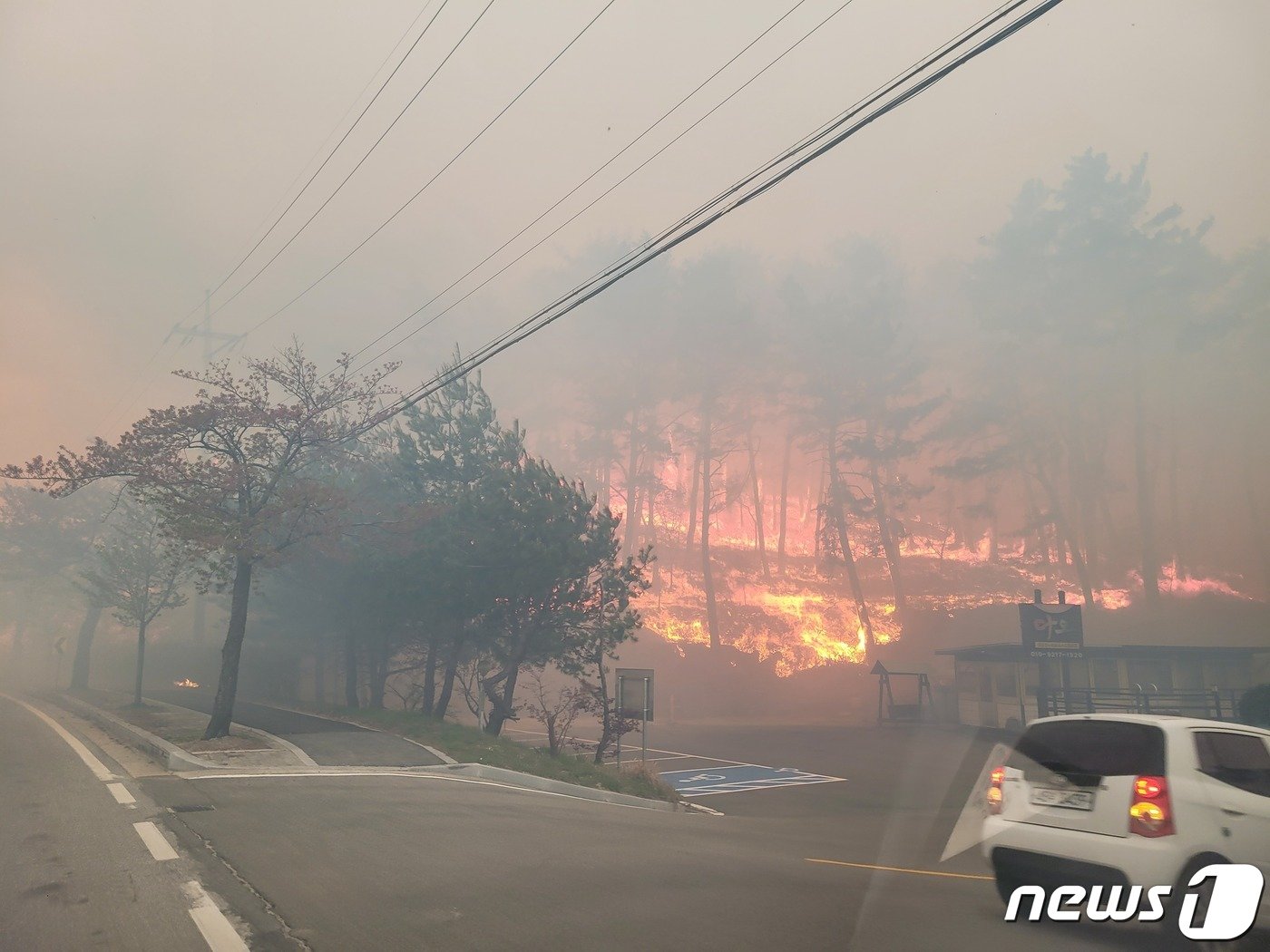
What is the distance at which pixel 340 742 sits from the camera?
1869cm

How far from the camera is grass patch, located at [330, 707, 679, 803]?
1830 cm

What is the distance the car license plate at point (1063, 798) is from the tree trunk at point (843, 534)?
61283mm

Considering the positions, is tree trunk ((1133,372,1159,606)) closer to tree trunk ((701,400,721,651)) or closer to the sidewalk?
tree trunk ((701,400,721,651))

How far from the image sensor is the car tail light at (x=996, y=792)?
257 inches

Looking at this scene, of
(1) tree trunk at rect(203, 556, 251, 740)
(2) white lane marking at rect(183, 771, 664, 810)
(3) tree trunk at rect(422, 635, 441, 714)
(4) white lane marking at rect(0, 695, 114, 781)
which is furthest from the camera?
(3) tree trunk at rect(422, 635, 441, 714)

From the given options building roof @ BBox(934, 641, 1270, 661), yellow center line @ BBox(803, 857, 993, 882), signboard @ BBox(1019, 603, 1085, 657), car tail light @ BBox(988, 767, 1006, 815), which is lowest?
yellow center line @ BBox(803, 857, 993, 882)

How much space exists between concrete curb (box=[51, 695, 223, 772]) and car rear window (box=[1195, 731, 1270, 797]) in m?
14.0

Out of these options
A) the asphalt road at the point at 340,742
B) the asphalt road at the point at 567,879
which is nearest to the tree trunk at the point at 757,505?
the asphalt road at the point at 340,742

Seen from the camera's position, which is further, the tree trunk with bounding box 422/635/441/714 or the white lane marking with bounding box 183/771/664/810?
the tree trunk with bounding box 422/635/441/714

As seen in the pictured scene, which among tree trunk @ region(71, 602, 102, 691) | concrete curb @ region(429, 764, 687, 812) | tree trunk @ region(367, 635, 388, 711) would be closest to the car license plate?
concrete curb @ region(429, 764, 687, 812)

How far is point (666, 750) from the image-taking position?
114ft

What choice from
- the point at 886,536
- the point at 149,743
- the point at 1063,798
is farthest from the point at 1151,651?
the point at 149,743

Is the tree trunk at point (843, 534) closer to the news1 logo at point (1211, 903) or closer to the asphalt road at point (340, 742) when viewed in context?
the asphalt road at point (340, 742)

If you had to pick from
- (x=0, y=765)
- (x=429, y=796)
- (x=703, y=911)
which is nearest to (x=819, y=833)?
(x=429, y=796)
